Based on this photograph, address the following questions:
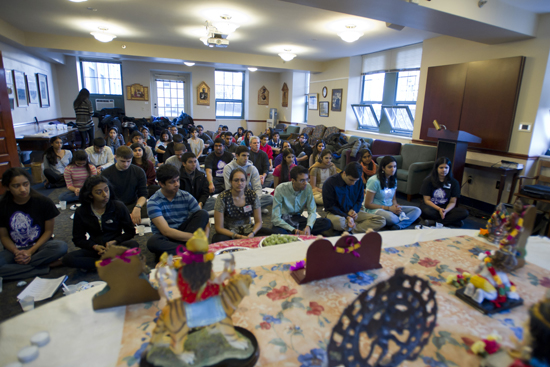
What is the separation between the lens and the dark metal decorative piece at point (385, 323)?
2.50 ft

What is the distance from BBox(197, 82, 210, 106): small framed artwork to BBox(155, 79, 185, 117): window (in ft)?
2.24

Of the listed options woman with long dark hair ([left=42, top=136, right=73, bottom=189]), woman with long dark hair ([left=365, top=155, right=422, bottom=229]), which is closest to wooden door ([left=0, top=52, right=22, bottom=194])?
woman with long dark hair ([left=42, top=136, right=73, bottom=189])

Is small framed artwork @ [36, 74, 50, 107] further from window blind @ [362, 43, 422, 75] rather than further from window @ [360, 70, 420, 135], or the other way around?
window blind @ [362, 43, 422, 75]

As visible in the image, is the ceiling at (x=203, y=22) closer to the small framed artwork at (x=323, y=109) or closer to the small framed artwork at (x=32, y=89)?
the small framed artwork at (x=32, y=89)

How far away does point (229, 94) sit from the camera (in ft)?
39.0

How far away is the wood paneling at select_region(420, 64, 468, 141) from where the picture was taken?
496cm

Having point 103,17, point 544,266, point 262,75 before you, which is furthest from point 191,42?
point 544,266

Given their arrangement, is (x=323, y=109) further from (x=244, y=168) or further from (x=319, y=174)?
(x=244, y=168)

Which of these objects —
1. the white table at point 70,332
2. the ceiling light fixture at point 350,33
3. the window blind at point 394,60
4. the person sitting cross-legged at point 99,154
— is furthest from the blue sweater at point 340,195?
the window blind at point 394,60

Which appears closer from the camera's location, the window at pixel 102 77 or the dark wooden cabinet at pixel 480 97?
the dark wooden cabinet at pixel 480 97

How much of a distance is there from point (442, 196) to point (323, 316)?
309 centimetres

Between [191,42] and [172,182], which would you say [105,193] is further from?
[191,42]

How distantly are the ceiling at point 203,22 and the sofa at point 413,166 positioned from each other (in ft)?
6.62

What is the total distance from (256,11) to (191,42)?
3.08m
